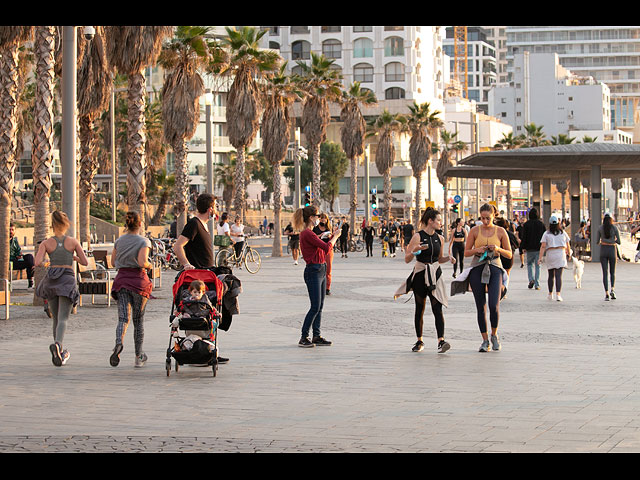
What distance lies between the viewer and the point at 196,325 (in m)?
10.6

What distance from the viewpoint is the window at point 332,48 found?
409 ft

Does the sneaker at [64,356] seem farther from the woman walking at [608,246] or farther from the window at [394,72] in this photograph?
the window at [394,72]

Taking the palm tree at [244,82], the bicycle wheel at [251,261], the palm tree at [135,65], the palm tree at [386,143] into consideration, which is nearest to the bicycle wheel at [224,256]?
the bicycle wheel at [251,261]

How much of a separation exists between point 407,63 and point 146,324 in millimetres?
109423

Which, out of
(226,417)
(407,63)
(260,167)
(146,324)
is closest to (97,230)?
(260,167)

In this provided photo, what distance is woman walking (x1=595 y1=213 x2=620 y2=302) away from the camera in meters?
19.5

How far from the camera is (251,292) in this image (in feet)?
75.7

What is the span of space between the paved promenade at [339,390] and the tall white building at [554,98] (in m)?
155

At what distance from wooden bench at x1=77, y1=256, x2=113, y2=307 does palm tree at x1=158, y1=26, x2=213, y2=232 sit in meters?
15.1

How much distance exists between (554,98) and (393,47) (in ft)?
185

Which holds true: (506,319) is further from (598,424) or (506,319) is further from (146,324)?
(598,424)
